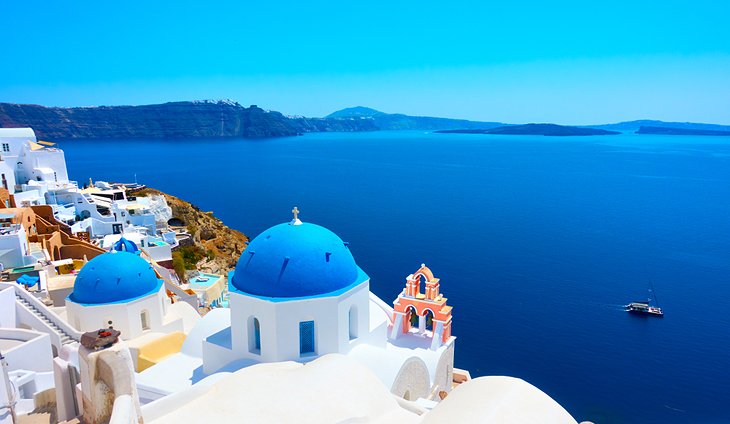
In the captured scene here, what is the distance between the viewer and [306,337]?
40.4ft

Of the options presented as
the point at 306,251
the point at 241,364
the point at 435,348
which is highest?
the point at 306,251

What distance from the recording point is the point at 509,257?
4650 centimetres

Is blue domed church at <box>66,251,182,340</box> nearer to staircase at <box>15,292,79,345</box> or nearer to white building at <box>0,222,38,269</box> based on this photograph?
staircase at <box>15,292,79,345</box>

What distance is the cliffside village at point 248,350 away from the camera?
815cm

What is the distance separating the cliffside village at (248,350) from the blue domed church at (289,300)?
34mm

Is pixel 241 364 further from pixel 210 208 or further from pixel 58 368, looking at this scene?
pixel 210 208

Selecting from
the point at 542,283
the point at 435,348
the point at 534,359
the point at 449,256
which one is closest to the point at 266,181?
the point at 449,256

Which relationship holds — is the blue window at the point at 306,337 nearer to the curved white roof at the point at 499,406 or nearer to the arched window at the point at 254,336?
the arched window at the point at 254,336

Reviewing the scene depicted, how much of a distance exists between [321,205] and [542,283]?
38112mm

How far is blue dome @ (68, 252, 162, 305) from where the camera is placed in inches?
617

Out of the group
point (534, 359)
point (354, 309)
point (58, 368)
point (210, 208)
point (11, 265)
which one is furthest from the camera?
point (210, 208)

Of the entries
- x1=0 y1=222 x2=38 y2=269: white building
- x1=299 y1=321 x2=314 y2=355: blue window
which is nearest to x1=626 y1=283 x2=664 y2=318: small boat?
x1=299 y1=321 x2=314 y2=355: blue window

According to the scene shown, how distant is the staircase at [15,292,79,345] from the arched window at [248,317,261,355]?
297 inches

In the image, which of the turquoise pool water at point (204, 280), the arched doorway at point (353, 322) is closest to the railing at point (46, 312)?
the arched doorway at point (353, 322)
